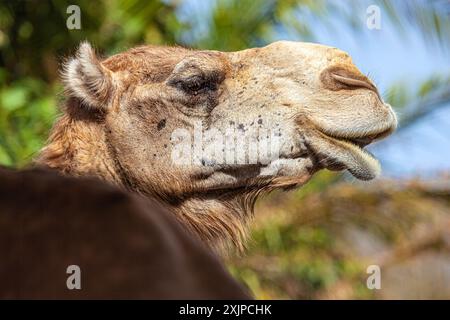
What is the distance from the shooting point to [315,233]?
369 inches

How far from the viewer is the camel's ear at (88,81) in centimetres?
421

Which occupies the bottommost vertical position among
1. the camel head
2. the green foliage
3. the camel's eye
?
the camel head

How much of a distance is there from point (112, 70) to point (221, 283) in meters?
2.96

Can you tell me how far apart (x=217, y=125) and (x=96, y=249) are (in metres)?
2.57

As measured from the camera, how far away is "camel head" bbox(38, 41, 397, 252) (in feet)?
13.1

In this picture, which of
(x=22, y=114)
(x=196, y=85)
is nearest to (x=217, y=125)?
(x=196, y=85)

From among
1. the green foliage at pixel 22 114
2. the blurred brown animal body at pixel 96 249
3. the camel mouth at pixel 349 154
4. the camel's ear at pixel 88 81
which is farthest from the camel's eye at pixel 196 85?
the green foliage at pixel 22 114

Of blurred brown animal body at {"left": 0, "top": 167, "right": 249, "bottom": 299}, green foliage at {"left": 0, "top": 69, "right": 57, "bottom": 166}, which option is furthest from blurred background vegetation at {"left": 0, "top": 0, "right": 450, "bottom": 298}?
blurred brown animal body at {"left": 0, "top": 167, "right": 249, "bottom": 299}

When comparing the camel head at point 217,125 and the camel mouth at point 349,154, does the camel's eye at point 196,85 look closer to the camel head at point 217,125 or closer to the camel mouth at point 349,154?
the camel head at point 217,125

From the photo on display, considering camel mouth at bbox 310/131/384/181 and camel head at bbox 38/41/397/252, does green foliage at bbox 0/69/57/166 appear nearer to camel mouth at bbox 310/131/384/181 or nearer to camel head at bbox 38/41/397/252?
camel head at bbox 38/41/397/252

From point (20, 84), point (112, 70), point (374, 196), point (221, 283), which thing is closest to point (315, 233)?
point (374, 196)
